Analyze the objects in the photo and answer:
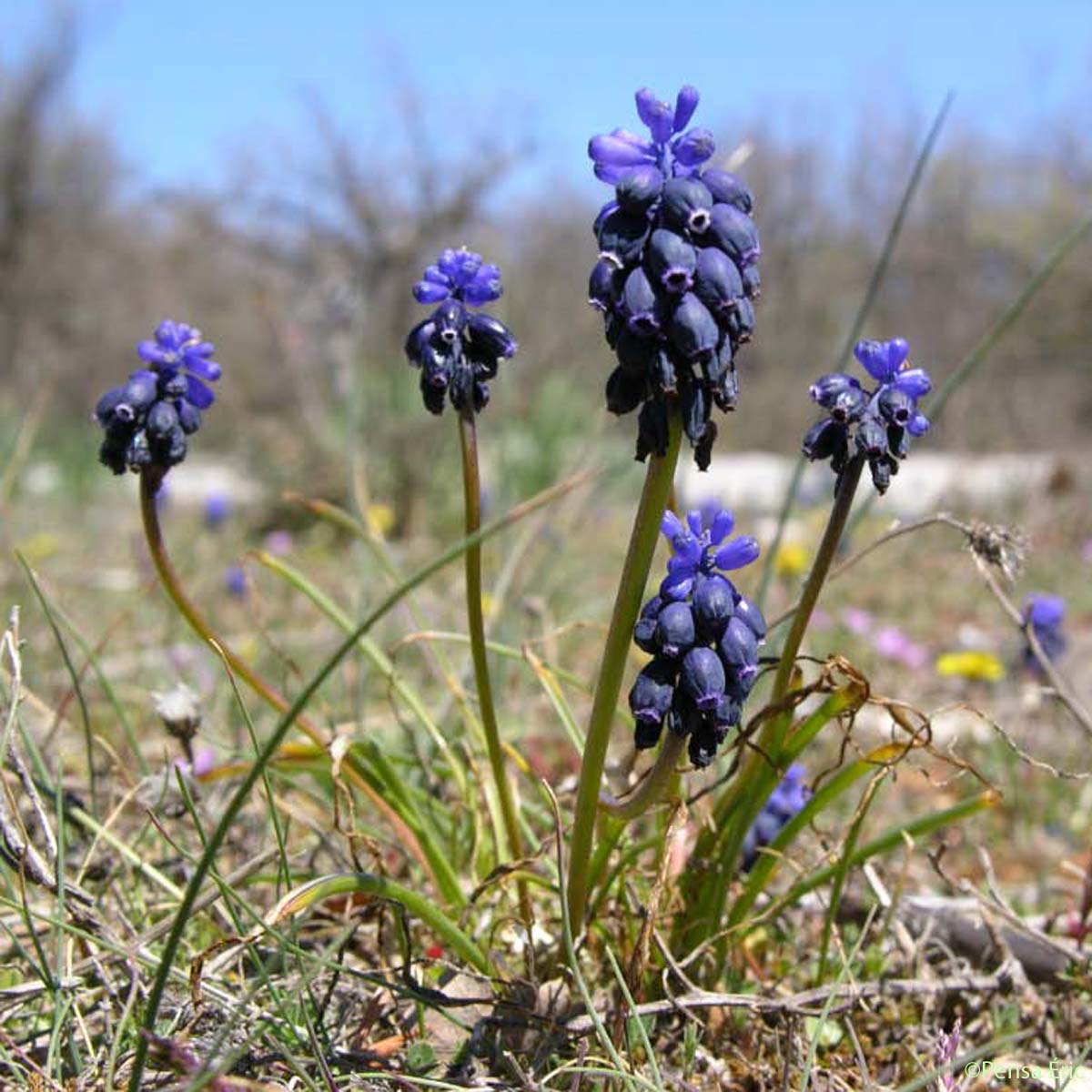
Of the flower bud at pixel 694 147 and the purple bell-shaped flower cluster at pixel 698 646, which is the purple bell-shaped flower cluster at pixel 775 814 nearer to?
the purple bell-shaped flower cluster at pixel 698 646

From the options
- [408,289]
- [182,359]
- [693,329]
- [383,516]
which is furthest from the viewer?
[408,289]

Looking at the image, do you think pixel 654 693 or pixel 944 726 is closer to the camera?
pixel 654 693

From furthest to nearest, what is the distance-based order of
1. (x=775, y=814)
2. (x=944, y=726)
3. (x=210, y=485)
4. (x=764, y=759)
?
1. (x=210, y=485)
2. (x=944, y=726)
3. (x=775, y=814)
4. (x=764, y=759)

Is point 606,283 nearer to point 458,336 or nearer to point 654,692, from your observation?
point 458,336

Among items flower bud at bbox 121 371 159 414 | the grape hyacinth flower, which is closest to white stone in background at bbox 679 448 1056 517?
the grape hyacinth flower

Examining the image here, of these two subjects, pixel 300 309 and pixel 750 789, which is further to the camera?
pixel 300 309

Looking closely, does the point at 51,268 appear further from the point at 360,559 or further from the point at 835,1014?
the point at 835,1014

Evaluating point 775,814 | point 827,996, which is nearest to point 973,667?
point 775,814

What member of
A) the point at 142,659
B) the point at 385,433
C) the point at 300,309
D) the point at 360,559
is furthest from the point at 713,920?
the point at 300,309
